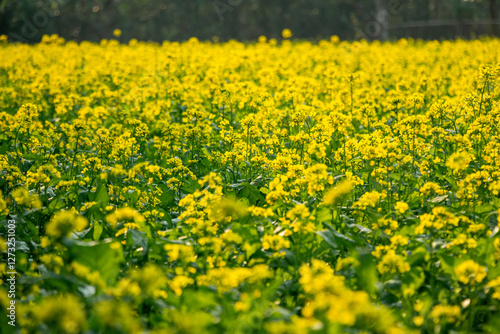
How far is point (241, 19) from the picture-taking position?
98.2 ft

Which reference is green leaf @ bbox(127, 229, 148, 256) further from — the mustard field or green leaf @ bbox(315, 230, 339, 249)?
green leaf @ bbox(315, 230, 339, 249)

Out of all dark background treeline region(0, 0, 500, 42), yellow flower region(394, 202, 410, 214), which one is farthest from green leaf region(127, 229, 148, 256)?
dark background treeline region(0, 0, 500, 42)

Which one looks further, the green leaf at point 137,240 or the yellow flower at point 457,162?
the yellow flower at point 457,162

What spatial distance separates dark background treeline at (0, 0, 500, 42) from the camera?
24.1 meters

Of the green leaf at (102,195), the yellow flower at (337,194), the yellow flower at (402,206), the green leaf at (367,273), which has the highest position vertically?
the yellow flower at (337,194)

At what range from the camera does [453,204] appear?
390 cm

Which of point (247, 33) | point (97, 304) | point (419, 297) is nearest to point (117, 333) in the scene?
point (97, 304)

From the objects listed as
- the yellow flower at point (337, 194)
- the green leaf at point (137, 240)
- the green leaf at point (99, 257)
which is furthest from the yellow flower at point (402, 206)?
the green leaf at point (99, 257)

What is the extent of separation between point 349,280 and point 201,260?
2.72ft

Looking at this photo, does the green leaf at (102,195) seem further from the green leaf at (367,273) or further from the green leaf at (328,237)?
the green leaf at (367,273)

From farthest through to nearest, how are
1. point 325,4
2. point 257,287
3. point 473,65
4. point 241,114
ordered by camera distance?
1. point 325,4
2. point 473,65
3. point 241,114
4. point 257,287

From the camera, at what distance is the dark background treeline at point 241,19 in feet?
79.0

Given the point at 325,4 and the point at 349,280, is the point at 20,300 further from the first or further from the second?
the point at 325,4

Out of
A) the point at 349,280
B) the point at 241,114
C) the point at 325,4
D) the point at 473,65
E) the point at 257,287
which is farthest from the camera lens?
the point at 325,4
